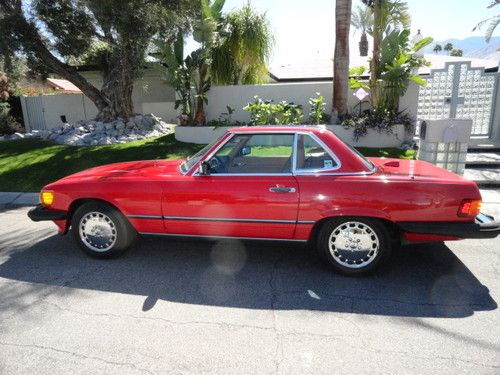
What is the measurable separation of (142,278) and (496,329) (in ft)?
10.4

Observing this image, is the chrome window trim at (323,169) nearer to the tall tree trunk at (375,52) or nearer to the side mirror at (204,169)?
the side mirror at (204,169)

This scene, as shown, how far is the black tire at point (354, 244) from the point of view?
12.5 feet

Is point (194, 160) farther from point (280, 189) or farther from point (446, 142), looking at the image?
point (446, 142)

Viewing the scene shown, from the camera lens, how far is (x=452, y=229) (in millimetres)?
3652

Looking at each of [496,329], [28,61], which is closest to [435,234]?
[496,329]

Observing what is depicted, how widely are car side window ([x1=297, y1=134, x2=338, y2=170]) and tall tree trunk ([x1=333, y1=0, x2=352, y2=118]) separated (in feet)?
22.6

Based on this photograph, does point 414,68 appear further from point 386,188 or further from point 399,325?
point 399,325

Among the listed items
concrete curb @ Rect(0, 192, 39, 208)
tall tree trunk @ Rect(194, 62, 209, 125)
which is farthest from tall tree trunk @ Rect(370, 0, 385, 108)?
concrete curb @ Rect(0, 192, 39, 208)

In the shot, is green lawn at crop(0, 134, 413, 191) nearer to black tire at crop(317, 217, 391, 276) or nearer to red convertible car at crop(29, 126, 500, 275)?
red convertible car at crop(29, 126, 500, 275)

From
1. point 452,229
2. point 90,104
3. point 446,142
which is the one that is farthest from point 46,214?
point 90,104

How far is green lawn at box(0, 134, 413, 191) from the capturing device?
8570mm

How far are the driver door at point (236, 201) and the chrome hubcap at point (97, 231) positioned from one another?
0.69 metres

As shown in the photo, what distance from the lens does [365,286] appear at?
3746mm

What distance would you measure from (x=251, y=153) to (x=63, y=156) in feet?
23.6
